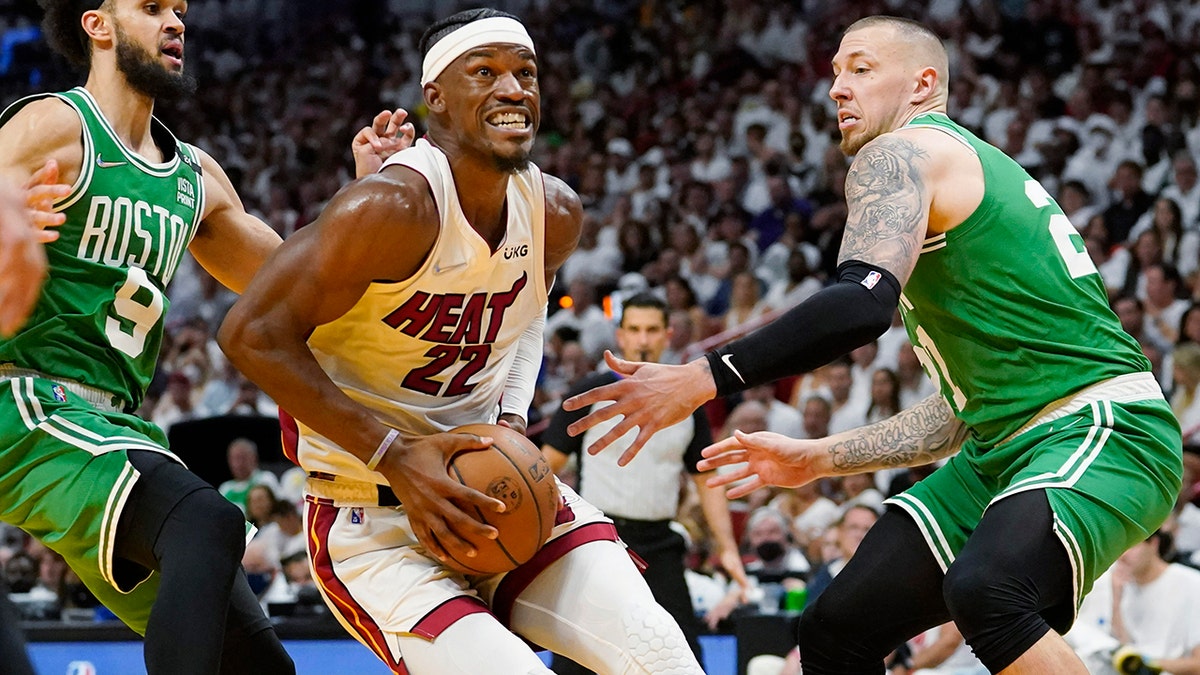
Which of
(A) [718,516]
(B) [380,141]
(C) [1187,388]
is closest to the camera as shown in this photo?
(B) [380,141]

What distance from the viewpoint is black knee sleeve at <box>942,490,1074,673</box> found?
12.2 ft

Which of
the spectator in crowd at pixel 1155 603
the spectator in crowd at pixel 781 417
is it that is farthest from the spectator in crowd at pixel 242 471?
the spectator in crowd at pixel 1155 603

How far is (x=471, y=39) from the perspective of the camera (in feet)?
13.0

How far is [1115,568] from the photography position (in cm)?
715

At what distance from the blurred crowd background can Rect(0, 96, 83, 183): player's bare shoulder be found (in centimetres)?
485

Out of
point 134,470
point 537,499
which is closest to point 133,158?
point 134,470

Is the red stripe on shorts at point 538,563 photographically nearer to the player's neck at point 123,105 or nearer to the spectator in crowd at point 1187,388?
the player's neck at point 123,105

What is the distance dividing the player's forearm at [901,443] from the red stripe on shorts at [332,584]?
159 cm

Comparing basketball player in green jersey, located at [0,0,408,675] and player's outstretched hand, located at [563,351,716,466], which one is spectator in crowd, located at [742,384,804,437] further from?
player's outstretched hand, located at [563,351,716,466]

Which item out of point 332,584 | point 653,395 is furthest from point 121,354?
point 653,395

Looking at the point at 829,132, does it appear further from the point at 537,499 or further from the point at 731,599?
the point at 537,499

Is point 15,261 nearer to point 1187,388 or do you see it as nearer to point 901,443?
point 901,443

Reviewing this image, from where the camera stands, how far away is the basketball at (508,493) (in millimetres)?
3680

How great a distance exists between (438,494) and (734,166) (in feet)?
36.3
